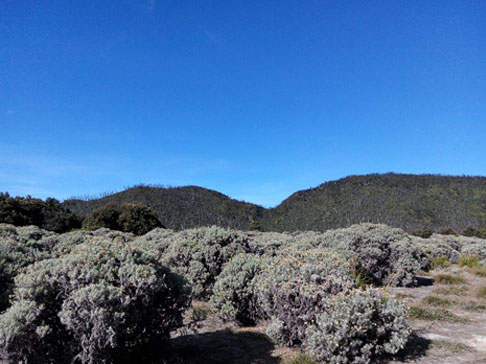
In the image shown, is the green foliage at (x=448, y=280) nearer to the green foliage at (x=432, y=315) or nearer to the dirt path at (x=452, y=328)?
the dirt path at (x=452, y=328)

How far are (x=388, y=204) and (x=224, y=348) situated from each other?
67044 mm

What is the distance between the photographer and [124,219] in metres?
29.6

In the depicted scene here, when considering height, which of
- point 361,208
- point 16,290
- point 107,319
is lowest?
point 107,319

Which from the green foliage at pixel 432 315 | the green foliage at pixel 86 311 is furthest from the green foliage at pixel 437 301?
the green foliage at pixel 86 311

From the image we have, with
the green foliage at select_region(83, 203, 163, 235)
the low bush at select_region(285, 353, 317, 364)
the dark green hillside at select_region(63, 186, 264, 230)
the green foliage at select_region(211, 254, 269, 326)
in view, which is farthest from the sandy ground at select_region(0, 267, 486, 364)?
the dark green hillside at select_region(63, 186, 264, 230)

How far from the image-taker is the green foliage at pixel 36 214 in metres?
23.6

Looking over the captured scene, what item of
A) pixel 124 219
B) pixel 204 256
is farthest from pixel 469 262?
pixel 124 219

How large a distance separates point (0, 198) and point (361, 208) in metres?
58.2

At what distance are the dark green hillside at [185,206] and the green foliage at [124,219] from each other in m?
23.2

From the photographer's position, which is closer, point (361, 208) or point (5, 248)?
point (5, 248)

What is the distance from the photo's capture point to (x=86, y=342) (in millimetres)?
3066

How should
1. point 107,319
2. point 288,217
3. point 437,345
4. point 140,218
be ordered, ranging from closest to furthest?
point 107,319, point 437,345, point 140,218, point 288,217

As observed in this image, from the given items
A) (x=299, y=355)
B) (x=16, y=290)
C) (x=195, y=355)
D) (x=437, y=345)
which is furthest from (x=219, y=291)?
(x=437, y=345)

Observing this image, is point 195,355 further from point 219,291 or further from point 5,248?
point 5,248
